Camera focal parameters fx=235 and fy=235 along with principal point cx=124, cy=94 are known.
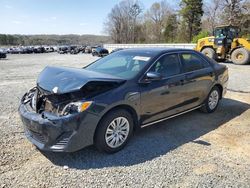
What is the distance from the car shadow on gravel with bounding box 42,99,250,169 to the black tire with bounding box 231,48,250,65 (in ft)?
34.6

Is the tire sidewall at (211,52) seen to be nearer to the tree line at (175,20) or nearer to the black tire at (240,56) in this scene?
the black tire at (240,56)

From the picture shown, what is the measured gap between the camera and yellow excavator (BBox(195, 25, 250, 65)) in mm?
14836

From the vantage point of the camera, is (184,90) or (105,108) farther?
(184,90)

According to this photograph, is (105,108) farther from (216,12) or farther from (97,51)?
(216,12)

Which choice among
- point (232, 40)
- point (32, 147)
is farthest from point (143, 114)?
point (232, 40)

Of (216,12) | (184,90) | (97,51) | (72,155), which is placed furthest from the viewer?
(216,12)

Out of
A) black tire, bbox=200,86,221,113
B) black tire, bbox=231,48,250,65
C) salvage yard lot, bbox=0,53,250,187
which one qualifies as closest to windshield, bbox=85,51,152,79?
salvage yard lot, bbox=0,53,250,187

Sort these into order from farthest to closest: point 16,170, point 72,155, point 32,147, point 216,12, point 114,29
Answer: point 114,29, point 216,12, point 32,147, point 72,155, point 16,170

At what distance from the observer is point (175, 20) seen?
2041 inches

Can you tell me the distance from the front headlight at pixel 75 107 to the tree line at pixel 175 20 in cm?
2843

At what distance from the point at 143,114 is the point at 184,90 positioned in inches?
44.3

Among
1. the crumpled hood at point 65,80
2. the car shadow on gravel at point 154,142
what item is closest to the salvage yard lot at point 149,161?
the car shadow on gravel at point 154,142

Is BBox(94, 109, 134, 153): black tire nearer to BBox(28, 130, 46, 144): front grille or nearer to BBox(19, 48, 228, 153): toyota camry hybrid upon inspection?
BBox(19, 48, 228, 153): toyota camry hybrid

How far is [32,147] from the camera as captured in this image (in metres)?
3.61
